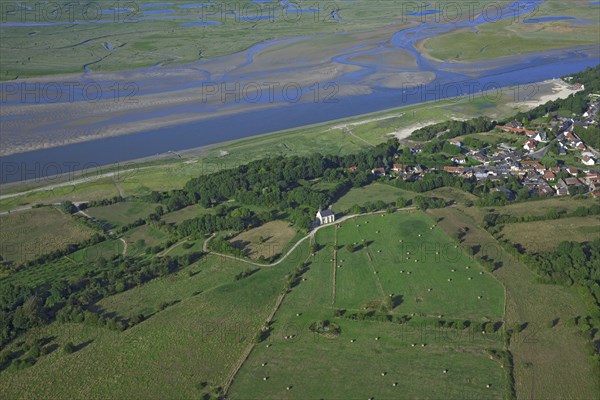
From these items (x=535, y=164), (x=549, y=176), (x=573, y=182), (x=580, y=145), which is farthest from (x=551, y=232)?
(x=580, y=145)

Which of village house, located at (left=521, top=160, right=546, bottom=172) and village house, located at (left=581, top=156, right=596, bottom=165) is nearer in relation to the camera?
village house, located at (left=521, top=160, right=546, bottom=172)

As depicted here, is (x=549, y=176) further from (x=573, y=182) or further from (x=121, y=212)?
(x=121, y=212)

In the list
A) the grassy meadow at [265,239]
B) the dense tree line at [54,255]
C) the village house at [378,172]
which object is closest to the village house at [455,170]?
the village house at [378,172]

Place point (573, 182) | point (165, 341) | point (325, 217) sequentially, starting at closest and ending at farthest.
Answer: point (165, 341) < point (325, 217) < point (573, 182)

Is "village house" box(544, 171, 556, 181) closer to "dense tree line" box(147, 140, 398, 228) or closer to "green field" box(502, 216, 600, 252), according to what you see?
"green field" box(502, 216, 600, 252)

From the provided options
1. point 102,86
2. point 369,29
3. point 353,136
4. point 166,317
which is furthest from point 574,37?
point 166,317

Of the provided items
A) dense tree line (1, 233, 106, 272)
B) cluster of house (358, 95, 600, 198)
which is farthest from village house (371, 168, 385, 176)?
dense tree line (1, 233, 106, 272)

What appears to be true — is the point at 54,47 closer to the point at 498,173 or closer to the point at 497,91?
the point at 497,91
